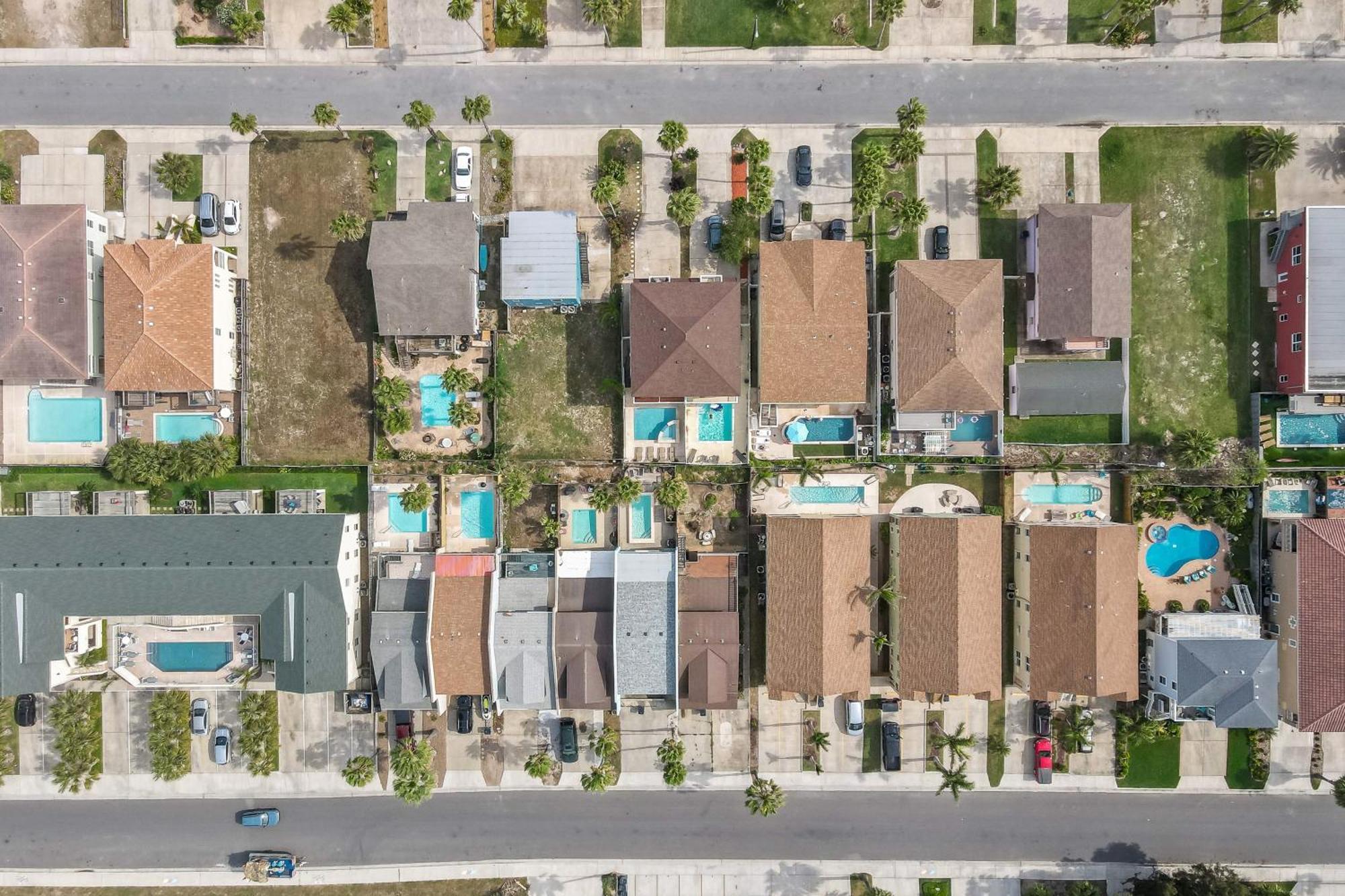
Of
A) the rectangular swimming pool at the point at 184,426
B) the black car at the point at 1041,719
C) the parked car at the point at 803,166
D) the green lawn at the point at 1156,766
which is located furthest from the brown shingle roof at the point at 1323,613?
the rectangular swimming pool at the point at 184,426

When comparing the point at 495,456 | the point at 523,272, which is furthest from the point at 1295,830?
Result: the point at 523,272

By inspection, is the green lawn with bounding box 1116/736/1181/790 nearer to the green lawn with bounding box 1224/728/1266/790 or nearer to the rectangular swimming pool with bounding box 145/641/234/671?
the green lawn with bounding box 1224/728/1266/790

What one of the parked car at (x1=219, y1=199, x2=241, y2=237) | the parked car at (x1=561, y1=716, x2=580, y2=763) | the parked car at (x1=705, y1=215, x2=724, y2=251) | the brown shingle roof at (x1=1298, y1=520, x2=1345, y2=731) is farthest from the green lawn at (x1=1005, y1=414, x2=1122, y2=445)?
the parked car at (x1=219, y1=199, x2=241, y2=237)

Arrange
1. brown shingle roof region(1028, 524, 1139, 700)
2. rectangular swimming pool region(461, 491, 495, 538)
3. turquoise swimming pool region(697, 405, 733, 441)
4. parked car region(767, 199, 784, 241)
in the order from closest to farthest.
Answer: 1. brown shingle roof region(1028, 524, 1139, 700)
2. parked car region(767, 199, 784, 241)
3. turquoise swimming pool region(697, 405, 733, 441)
4. rectangular swimming pool region(461, 491, 495, 538)

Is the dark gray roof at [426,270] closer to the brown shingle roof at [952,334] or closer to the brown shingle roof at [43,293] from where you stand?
the brown shingle roof at [43,293]

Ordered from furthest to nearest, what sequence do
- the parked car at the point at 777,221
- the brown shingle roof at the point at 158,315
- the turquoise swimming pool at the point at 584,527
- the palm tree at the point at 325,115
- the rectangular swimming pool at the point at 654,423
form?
the turquoise swimming pool at the point at 584,527 < the rectangular swimming pool at the point at 654,423 < the parked car at the point at 777,221 < the brown shingle roof at the point at 158,315 < the palm tree at the point at 325,115

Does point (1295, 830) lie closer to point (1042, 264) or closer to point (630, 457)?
point (1042, 264)

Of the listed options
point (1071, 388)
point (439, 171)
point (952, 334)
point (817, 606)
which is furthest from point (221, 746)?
point (1071, 388)

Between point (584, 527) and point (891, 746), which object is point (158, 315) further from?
point (891, 746)
